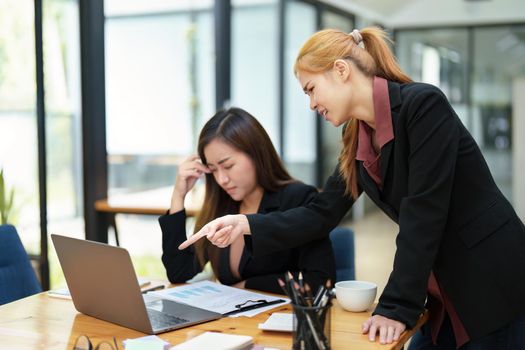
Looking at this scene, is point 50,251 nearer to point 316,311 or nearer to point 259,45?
point 316,311

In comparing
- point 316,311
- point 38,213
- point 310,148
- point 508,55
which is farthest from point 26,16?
point 508,55

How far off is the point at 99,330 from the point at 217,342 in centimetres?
37

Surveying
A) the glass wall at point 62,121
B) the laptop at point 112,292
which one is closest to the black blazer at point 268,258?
the laptop at point 112,292

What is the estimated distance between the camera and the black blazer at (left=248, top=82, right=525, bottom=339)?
1483mm

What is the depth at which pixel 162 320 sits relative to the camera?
1625mm

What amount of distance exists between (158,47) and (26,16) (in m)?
1.44

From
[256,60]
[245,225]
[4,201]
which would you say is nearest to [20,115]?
[4,201]

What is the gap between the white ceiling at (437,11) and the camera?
8680 millimetres

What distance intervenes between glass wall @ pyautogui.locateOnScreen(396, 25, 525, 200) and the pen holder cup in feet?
26.1

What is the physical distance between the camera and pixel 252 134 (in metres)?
2.16

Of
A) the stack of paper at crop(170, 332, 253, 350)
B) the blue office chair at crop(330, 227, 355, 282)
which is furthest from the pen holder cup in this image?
the blue office chair at crop(330, 227, 355, 282)

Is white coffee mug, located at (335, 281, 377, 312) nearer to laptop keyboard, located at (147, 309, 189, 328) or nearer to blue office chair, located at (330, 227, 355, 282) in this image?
laptop keyboard, located at (147, 309, 189, 328)

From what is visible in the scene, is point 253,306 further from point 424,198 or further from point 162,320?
point 424,198

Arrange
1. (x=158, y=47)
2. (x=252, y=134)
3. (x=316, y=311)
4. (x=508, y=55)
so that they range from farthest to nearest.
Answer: (x=508, y=55) → (x=158, y=47) → (x=252, y=134) → (x=316, y=311)
